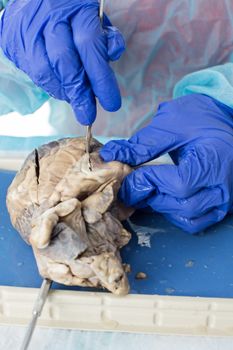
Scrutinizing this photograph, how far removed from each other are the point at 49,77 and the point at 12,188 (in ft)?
0.87

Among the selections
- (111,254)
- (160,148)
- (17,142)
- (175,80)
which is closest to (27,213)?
(111,254)

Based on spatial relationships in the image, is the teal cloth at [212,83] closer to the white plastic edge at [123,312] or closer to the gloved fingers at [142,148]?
the gloved fingers at [142,148]

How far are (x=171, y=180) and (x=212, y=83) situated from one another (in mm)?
380

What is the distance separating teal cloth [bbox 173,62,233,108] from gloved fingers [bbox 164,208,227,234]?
0.29 m

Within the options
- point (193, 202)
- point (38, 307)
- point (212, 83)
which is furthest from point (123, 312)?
point (212, 83)

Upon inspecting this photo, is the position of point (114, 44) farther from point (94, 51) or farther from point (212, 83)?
point (212, 83)

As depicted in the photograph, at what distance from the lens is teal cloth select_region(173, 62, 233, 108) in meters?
1.33

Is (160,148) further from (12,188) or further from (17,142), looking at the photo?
(17,142)

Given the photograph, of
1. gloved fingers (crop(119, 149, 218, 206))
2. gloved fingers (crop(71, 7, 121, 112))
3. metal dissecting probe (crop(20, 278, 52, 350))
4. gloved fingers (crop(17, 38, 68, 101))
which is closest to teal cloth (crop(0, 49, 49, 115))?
gloved fingers (crop(17, 38, 68, 101))

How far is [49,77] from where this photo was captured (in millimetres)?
1163

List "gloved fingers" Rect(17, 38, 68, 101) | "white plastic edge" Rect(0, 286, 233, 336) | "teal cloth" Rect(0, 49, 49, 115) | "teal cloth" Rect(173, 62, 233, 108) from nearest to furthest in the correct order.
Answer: "white plastic edge" Rect(0, 286, 233, 336), "gloved fingers" Rect(17, 38, 68, 101), "teal cloth" Rect(173, 62, 233, 108), "teal cloth" Rect(0, 49, 49, 115)

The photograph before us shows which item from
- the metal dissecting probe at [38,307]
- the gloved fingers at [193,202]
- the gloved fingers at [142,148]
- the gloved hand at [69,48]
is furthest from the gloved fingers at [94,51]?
the metal dissecting probe at [38,307]

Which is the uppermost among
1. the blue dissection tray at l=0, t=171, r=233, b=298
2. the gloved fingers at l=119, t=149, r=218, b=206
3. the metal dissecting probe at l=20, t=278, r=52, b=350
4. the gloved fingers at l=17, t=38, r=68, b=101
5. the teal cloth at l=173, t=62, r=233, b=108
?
the gloved fingers at l=17, t=38, r=68, b=101

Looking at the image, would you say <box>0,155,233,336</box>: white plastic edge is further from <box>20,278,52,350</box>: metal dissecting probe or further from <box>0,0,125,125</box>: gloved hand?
<box>0,0,125,125</box>: gloved hand
